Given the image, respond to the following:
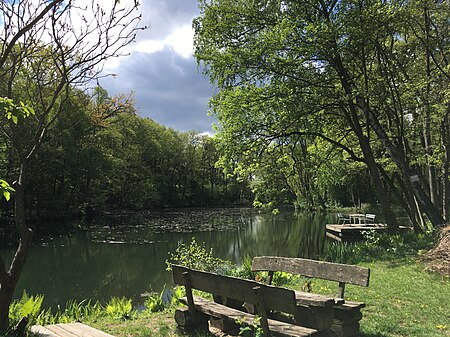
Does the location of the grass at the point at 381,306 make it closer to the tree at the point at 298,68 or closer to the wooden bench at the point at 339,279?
the wooden bench at the point at 339,279

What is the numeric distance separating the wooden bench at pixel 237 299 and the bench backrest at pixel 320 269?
2.56ft

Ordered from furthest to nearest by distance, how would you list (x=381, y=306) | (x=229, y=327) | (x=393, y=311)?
→ (x=381, y=306)
(x=393, y=311)
(x=229, y=327)

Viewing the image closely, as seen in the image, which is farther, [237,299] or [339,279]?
[339,279]

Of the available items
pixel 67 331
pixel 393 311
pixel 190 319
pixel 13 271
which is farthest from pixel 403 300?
pixel 13 271

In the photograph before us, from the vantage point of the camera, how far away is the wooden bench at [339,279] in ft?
13.8

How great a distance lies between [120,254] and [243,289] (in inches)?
533

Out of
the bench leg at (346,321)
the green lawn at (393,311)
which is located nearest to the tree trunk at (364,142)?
the green lawn at (393,311)

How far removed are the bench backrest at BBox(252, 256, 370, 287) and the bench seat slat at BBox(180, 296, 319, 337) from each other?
41.8 inches

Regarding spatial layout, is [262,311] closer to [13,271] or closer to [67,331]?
[67,331]

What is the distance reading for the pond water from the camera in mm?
10923

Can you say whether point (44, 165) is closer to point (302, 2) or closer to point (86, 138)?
point (86, 138)

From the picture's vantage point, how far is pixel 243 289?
3969mm

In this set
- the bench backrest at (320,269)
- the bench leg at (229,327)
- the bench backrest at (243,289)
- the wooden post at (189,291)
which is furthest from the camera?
the wooden post at (189,291)

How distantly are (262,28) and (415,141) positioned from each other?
30.3 ft
